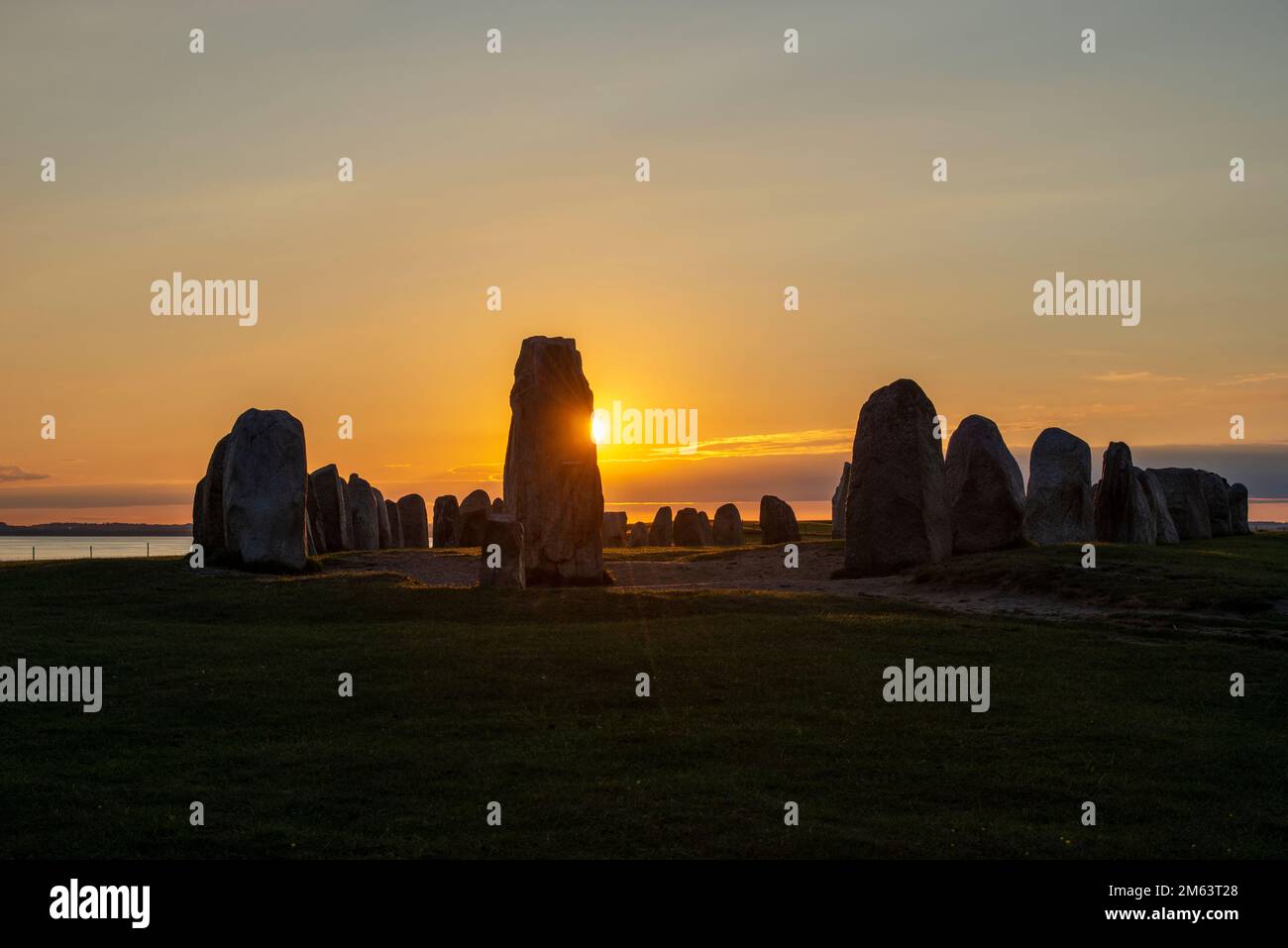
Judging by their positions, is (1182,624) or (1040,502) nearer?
(1182,624)

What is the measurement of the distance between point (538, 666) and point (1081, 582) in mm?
13690

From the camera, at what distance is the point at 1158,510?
145ft

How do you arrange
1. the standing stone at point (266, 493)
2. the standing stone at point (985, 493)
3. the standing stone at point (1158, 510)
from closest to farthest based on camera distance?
the standing stone at point (266, 493), the standing stone at point (985, 493), the standing stone at point (1158, 510)

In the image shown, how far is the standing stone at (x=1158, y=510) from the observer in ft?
142

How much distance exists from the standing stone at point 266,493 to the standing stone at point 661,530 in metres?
30.5

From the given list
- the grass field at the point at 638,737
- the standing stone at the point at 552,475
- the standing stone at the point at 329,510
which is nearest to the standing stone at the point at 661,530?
the standing stone at the point at 329,510

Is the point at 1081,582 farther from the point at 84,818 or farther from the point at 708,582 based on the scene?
the point at 84,818

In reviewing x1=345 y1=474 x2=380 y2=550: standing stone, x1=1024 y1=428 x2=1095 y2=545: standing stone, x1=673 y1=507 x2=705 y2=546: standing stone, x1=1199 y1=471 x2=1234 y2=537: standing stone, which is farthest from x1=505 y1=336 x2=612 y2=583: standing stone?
x1=1199 y1=471 x2=1234 y2=537: standing stone

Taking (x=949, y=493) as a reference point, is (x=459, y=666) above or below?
below

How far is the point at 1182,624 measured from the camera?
21.3 meters

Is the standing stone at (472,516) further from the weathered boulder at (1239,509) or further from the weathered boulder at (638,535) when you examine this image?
the weathered boulder at (1239,509)

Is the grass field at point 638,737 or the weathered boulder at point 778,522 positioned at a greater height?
the weathered boulder at point 778,522
